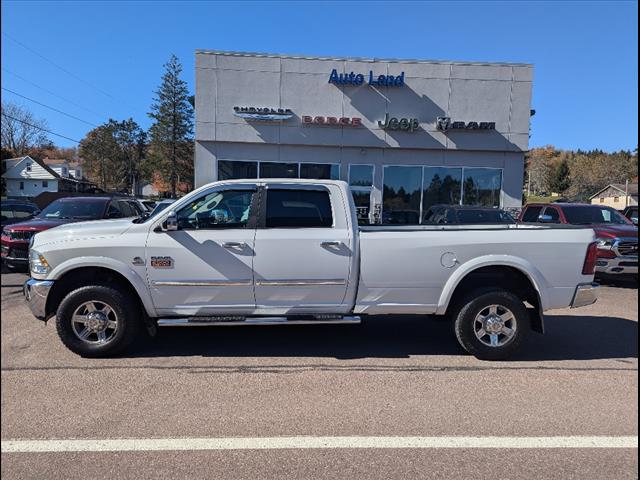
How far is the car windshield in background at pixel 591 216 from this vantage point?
36.8 feet

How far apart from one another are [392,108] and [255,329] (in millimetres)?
16856

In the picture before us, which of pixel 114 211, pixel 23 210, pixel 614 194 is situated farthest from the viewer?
pixel 614 194

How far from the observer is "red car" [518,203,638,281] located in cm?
974

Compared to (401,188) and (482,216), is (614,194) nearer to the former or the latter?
(401,188)

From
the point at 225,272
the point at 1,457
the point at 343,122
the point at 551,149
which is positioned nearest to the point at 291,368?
the point at 225,272

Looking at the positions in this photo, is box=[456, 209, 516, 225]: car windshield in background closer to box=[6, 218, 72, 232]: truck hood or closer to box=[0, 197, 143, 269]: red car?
box=[0, 197, 143, 269]: red car

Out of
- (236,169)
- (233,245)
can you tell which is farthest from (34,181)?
(233,245)

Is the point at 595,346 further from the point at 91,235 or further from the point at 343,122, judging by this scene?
the point at 343,122

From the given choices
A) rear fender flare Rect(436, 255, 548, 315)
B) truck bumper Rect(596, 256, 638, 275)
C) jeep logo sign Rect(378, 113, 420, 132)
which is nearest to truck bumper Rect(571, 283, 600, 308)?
rear fender flare Rect(436, 255, 548, 315)

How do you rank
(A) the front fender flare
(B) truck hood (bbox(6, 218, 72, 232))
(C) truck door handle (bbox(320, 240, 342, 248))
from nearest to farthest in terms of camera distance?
(A) the front fender flare
(C) truck door handle (bbox(320, 240, 342, 248))
(B) truck hood (bbox(6, 218, 72, 232))

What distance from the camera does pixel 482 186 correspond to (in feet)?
69.8

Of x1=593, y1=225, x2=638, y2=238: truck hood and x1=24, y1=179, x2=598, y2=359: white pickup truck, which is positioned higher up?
x1=593, y1=225, x2=638, y2=238: truck hood

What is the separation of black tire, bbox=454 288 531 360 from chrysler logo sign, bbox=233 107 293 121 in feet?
55.3

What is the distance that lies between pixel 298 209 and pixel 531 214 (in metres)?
9.53
